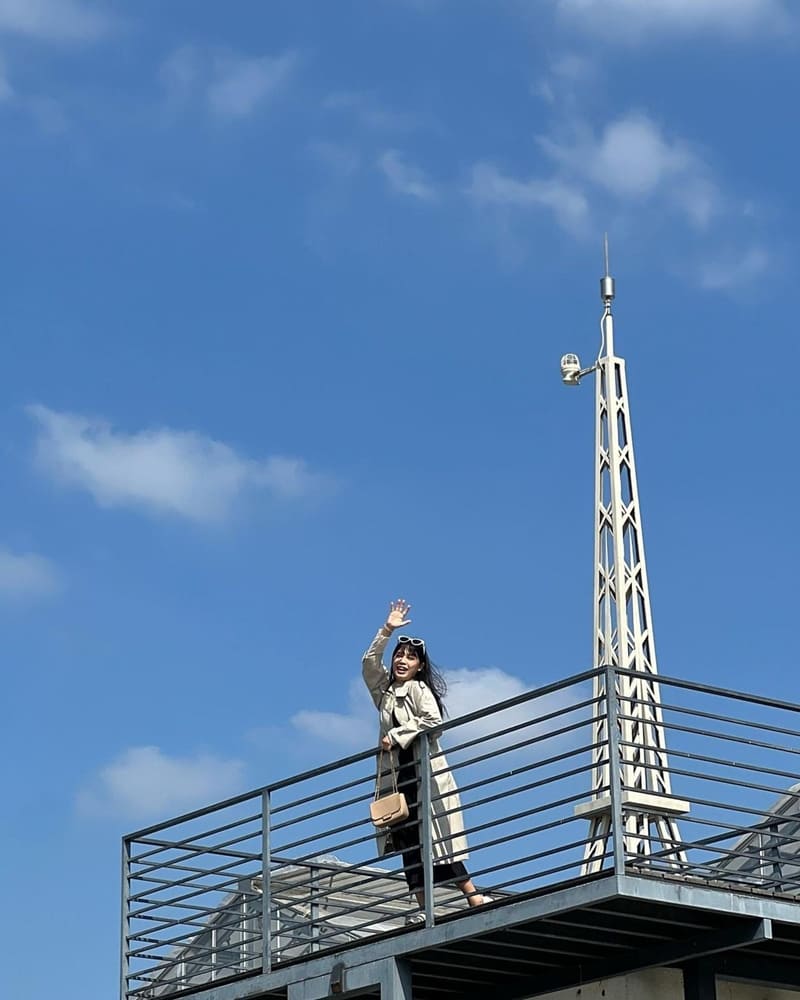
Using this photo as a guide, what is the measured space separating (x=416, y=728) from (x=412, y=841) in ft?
3.05

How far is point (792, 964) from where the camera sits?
1552cm

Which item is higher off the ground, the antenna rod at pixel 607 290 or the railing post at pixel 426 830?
the antenna rod at pixel 607 290

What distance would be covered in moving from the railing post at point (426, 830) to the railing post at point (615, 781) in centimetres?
200

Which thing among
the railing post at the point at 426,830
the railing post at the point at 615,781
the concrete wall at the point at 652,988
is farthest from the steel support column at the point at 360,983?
the railing post at the point at 615,781

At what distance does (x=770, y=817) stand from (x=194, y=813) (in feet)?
20.1

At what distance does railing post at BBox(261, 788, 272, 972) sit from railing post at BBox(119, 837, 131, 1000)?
6.45 ft

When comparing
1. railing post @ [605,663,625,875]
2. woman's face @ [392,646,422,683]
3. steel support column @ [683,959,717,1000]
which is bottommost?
steel support column @ [683,959,717,1000]

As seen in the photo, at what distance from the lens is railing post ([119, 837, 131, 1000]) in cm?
1794

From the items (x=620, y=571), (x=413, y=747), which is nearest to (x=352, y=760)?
(x=413, y=747)

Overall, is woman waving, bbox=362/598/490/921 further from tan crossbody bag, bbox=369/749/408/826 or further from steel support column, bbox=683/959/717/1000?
steel support column, bbox=683/959/717/1000

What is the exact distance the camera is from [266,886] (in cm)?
1638

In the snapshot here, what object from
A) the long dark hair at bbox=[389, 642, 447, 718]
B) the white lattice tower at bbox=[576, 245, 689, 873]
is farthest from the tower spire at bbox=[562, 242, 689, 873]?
the long dark hair at bbox=[389, 642, 447, 718]

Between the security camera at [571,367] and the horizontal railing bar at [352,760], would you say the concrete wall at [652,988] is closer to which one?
the horizontal railing bar at [352,760]

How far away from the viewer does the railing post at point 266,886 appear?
1627cm
